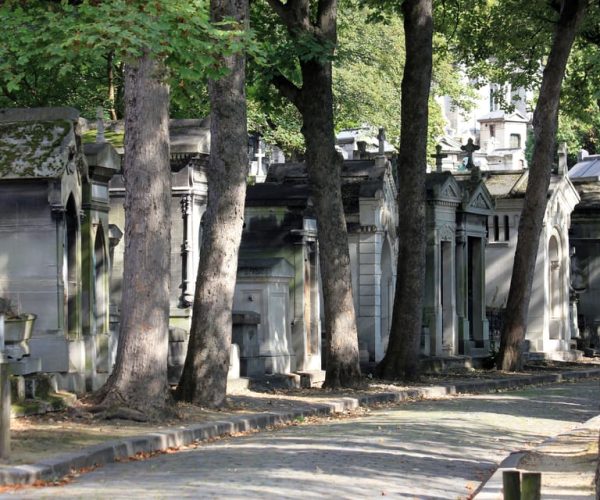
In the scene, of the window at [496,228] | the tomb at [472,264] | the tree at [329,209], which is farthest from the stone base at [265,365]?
the window at [496,228]

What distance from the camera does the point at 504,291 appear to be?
39.4 metres

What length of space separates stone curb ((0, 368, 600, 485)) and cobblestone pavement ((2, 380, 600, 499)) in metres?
0.24

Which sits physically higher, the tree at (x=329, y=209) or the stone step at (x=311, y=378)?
the tree at (x=329, y=209)

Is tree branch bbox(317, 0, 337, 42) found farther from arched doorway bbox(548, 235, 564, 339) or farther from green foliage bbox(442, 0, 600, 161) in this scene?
arched doorway bbox(548, 235, 564, 339)

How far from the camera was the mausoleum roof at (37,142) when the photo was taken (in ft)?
62.6

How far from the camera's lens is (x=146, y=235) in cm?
1695

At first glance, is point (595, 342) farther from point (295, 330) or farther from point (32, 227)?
point (32, 227)

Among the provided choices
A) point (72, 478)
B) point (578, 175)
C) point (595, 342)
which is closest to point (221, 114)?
point (72, 478)

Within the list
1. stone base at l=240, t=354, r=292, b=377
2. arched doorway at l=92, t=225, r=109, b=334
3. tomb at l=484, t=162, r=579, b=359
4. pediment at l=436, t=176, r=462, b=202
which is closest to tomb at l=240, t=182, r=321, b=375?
stone base at l=240, t=354, r=292, b=377

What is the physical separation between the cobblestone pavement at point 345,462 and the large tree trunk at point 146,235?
1.61 metres

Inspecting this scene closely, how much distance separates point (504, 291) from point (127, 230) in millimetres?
23488

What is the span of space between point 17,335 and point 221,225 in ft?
10.2

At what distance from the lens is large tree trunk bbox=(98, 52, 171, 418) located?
16.8 m

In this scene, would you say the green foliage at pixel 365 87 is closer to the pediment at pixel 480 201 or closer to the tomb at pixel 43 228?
the pediment at pixel 480 201
